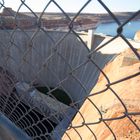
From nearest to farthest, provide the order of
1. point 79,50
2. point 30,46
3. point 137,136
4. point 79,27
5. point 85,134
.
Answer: point 30,46
point 137,136
point 85,134
point 79,50
point 79,27

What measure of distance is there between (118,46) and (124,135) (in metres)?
6.93

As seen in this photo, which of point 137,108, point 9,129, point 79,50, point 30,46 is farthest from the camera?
point 79,50

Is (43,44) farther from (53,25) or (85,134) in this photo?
(85,134)

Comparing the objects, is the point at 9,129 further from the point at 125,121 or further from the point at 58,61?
the point at 58,61

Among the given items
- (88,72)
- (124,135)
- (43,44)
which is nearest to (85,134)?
(124,135)

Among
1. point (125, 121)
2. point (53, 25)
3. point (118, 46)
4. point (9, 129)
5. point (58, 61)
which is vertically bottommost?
point (9, 129)

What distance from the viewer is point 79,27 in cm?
1467

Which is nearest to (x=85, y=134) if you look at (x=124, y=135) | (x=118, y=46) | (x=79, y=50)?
(x=124, y=135)

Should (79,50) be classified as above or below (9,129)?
above

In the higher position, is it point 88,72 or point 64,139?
point 88,72

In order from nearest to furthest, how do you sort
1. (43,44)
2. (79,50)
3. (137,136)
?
(137,136) < (79,50) < (43,44)

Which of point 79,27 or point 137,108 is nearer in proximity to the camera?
point 137,108

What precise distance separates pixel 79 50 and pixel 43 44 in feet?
5.49

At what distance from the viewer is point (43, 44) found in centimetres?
1210
